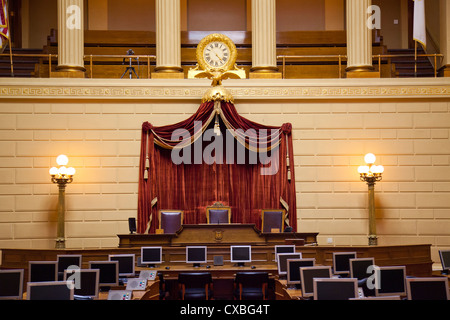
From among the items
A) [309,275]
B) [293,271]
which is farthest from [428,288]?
[293,271]

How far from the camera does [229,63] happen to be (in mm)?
14570

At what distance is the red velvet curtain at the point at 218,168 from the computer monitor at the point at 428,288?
23.7 feet

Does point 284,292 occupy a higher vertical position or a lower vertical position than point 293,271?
lower

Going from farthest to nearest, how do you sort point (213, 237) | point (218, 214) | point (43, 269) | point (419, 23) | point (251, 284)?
point (419, 23) → point (218, 214) → point (213, 237) → point (251, 284) → point (43, 269)

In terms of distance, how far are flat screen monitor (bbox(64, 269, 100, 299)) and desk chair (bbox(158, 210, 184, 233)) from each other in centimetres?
509

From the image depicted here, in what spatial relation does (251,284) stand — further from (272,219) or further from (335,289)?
(272,219)

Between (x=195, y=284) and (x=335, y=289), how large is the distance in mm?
3517

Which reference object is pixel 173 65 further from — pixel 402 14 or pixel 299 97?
pixel 402 14

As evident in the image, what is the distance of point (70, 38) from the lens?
14.4 m

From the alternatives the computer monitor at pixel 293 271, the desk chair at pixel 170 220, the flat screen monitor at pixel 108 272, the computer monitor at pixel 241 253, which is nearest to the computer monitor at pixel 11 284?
the flat screen monitor at pixel 108 272

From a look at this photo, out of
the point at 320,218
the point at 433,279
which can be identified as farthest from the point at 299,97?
the point at 433,279

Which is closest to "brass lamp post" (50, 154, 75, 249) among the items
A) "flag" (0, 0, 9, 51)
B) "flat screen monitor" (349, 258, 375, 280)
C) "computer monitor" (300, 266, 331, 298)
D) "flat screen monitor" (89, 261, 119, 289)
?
Answer: "flag" (0, 0, 9, 51)

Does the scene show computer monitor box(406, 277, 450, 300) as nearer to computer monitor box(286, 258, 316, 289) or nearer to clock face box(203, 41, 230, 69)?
computer monitor box(286, 258, 316, 289)

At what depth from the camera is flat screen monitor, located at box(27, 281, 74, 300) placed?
651cm
